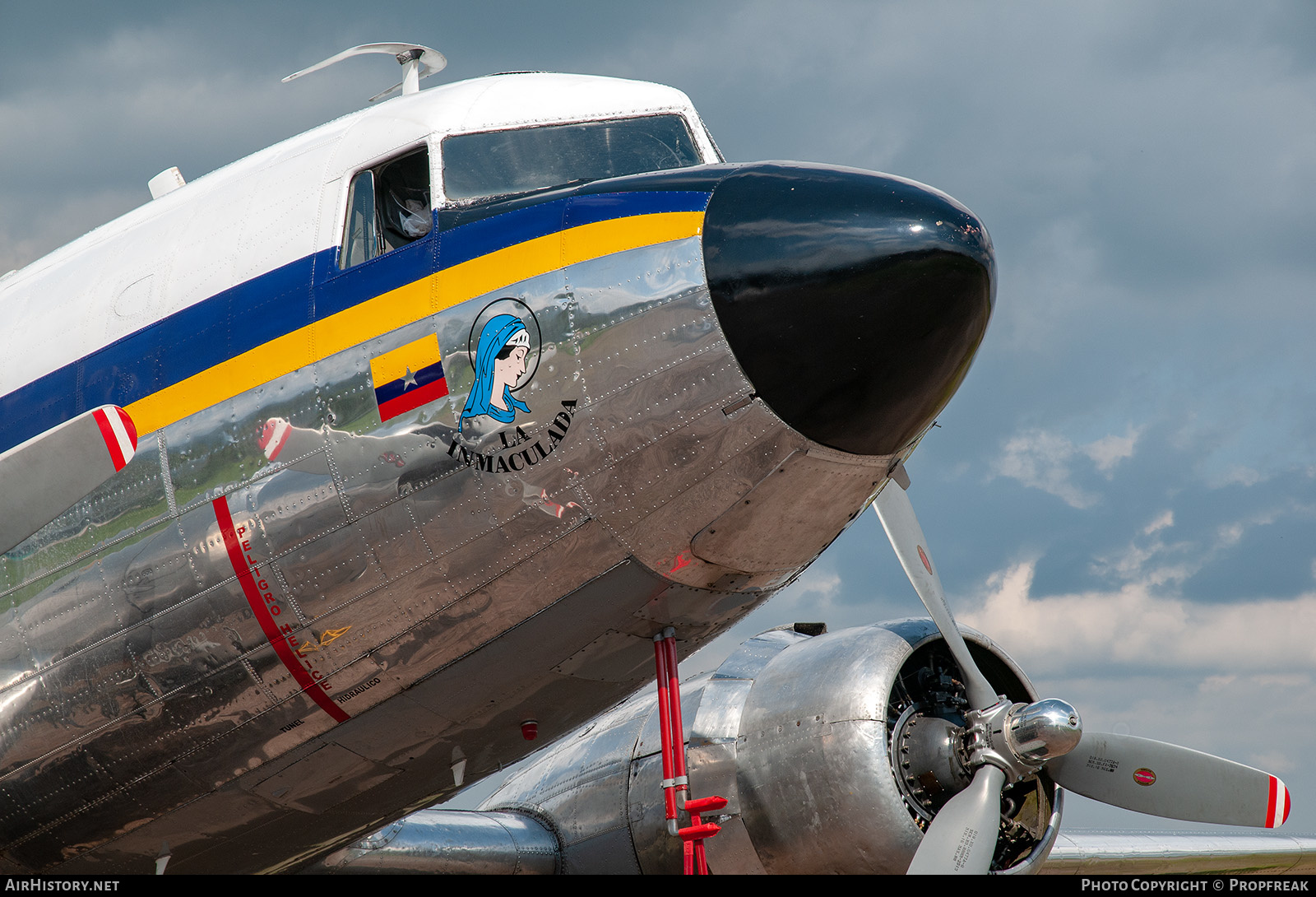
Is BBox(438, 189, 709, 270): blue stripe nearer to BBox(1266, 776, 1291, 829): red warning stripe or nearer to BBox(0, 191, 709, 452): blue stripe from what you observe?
A: BBox(0, 191, 709, 452): blue stripe

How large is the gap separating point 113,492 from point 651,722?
4.99 m

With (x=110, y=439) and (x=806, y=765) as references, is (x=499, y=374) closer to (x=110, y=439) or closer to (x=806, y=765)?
(x=110, y=439)

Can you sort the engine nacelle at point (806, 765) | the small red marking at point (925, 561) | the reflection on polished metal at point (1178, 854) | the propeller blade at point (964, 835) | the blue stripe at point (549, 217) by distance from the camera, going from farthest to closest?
the reflection on polished metal at point (1178, 854) < the small red marking at point (925, 561) < the engine nacelle at point (806, 765) < the propeller blade at point (964, 835) < the blue stripe at point (549, 217)

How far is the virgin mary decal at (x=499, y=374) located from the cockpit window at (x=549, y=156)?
1044 millimetres

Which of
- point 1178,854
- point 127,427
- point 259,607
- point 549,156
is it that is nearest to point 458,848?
point 259,607

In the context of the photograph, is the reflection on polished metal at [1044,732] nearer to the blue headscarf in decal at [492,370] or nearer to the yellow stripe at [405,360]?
the blue headscarf in decal at [492,370]

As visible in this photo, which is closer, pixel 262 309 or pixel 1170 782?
pixel 262 309

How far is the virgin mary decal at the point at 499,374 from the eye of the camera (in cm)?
574

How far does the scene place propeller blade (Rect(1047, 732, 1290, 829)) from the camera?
9.15 metres

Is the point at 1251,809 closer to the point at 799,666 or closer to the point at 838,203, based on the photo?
the point at 799,666

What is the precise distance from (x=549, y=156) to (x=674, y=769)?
3.34 meters

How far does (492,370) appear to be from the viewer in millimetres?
5762

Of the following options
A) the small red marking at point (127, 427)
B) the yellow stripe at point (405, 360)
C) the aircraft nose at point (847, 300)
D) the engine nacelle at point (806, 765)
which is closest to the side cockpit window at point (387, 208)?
the yellow stripe at point (405, 360)

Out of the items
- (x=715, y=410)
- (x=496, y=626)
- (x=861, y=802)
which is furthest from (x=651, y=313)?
(x=861, y=802)
